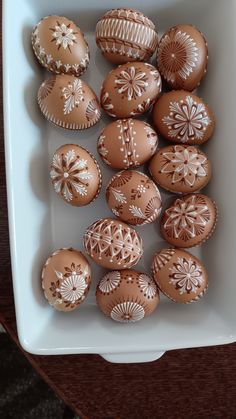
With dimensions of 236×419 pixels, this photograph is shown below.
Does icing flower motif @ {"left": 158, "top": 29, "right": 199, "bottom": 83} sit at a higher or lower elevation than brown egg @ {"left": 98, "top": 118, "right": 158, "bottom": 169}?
higher

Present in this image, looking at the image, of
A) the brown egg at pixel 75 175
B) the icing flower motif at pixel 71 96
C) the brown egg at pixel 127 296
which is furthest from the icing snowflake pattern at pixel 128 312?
the icing flower motif at pixel 71 96

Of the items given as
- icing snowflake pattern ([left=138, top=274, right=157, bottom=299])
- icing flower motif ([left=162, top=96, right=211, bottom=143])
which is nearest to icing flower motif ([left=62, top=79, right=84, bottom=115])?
icing flower motif ([left=162, top=96, right=211, bottom=143])

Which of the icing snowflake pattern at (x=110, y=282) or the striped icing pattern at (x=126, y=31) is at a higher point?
the striped icing pattern at (x=126, y=31)

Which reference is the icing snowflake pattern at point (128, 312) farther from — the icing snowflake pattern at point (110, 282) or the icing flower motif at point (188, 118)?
the icing flower motif at point (188, 118)

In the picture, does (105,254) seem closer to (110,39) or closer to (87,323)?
(87,323)

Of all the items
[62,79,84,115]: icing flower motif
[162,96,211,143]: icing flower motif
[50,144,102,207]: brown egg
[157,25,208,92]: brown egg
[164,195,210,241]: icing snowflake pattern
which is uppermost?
[157,25,208,92]: brown egg

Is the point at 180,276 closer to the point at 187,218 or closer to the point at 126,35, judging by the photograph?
the point at 187,218

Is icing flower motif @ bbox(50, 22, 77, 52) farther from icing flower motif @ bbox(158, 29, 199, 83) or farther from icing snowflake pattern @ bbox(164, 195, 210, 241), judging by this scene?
icing snowflake pattern @ bbox(164, 195, 210, 241)
